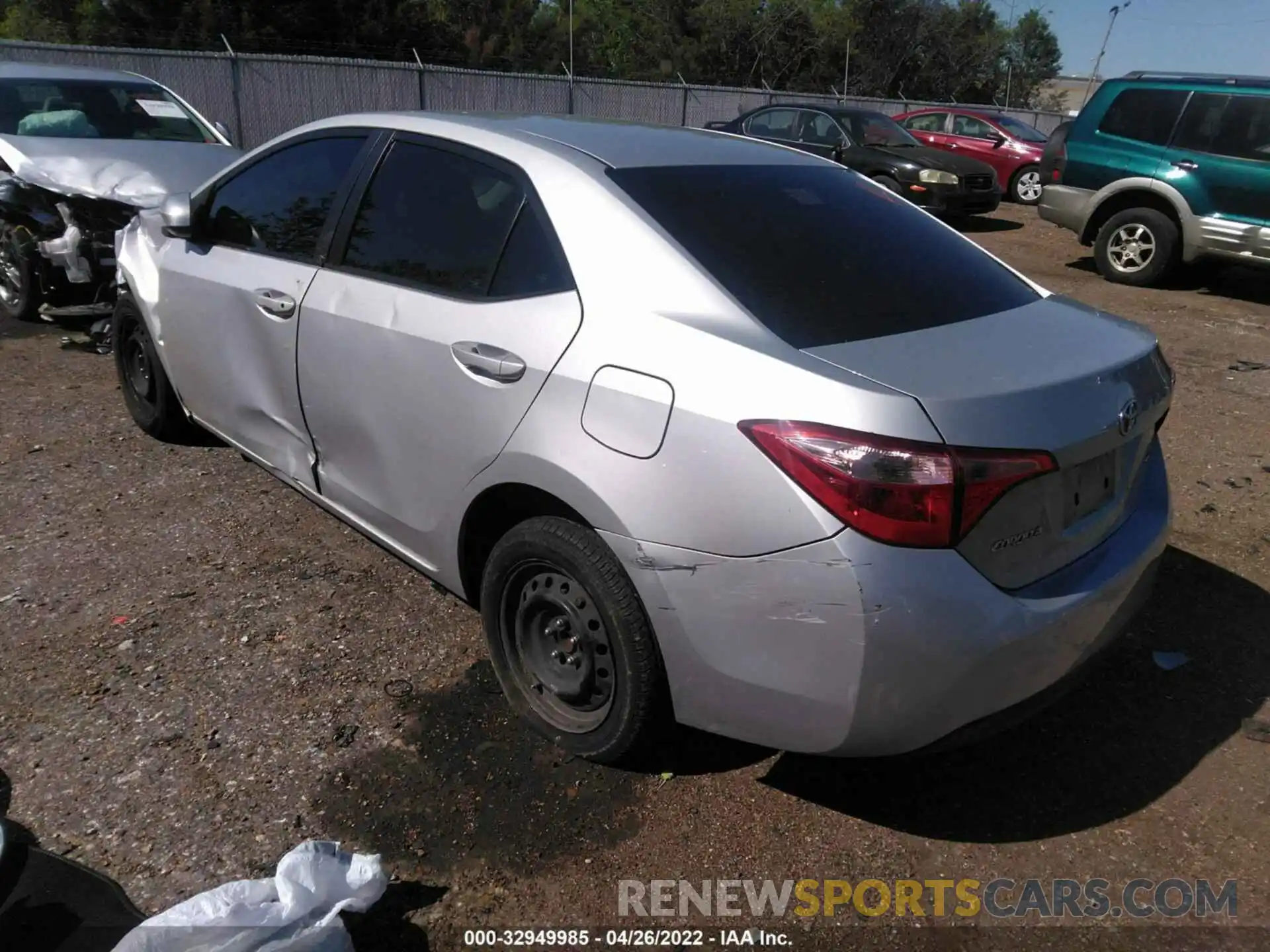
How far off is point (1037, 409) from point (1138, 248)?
354 inches

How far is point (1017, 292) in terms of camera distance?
297 centimetres

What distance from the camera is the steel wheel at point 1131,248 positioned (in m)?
9.77

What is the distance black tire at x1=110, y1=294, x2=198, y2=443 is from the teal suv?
8.88 m

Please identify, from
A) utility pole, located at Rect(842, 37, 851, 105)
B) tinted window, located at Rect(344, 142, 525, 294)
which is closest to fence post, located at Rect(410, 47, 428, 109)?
tinted window, located at Rect(344, 142, 525, 294)

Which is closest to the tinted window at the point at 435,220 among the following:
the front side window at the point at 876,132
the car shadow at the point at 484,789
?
the car shadow at the point at 484,789

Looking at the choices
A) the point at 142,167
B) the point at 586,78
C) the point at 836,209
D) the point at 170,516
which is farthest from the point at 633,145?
the point at 586,78

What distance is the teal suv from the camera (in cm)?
882

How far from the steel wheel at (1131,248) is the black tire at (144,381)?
29.5 feet

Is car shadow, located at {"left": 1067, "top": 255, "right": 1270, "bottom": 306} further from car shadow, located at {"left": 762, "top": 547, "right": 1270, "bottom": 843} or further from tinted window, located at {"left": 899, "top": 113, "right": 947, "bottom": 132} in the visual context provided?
car shadow, located at {"left": 762, "top": 547, "right": 1270, "bottom": 843}

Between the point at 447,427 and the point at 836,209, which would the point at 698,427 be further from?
the point at 836,209

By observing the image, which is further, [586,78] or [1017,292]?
[586,78]

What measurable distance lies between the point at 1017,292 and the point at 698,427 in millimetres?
1349

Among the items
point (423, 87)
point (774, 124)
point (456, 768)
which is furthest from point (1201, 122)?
point (423, 87)

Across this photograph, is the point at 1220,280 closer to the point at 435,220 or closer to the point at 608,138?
the point at 608,138
